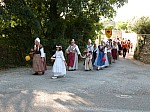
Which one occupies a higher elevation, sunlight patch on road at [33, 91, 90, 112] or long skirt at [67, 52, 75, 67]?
long skirt at [67, 52, 75, 67]

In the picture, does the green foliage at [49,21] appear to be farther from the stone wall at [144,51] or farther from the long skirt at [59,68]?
the long skirt at [59,68]

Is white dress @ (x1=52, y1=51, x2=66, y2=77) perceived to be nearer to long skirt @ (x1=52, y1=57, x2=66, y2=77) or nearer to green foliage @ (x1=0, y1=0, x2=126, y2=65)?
long skirt @ (x1=52, y1=57, x2=66, y2=77)

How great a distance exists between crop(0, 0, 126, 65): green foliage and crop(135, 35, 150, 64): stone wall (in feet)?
14.4

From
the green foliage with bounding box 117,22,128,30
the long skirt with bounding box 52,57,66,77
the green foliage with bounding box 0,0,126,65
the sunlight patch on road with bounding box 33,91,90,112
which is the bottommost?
the sunlight patch on road with bounding box 33,91,90,112

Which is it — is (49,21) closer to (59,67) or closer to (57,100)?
(59,67)

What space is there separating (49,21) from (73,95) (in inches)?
467

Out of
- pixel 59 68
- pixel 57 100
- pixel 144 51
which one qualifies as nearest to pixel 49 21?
pixel 59 68

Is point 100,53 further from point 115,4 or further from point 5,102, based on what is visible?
point 5,102

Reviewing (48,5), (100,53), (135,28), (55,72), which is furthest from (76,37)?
(135,28)

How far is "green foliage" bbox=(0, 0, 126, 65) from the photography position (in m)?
18.0

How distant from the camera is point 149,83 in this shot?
12.3 m

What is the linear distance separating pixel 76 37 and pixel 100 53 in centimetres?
570

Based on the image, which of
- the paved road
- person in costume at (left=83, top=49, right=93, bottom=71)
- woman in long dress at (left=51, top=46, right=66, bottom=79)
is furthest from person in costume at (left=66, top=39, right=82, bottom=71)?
the paved road

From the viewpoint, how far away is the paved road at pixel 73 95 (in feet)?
25.9
